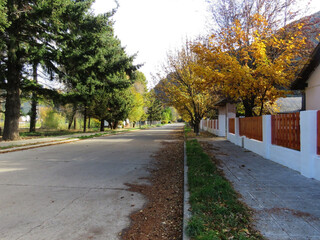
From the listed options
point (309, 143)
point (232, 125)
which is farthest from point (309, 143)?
point (232, 125)

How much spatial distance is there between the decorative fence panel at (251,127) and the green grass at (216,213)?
538cm

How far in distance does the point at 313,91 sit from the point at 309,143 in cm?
601

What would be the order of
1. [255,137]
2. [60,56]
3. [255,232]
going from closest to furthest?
[255,232]
[255,137]
[60,56]

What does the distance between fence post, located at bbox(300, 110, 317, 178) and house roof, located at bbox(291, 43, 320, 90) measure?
4.74 m

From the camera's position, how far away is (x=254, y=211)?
3879 millimetres

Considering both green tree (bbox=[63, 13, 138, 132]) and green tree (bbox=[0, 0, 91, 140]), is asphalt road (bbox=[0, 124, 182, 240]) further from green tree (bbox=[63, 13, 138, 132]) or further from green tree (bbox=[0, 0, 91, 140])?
green tree (bbox=[63, 13, 138, 132])

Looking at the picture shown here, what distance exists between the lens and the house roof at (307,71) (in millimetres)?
9567

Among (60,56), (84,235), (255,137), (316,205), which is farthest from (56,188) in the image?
(60,56)

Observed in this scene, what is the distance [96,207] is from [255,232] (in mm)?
2787

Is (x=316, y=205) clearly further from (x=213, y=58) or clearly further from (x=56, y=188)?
(x=213, y=58)

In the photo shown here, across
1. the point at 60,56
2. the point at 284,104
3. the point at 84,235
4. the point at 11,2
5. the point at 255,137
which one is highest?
the point at 11,2

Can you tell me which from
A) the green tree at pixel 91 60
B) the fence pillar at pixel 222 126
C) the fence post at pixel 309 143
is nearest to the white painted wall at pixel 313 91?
the fence post at pixel 309 143

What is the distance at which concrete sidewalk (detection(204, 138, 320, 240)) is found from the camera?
127 inches

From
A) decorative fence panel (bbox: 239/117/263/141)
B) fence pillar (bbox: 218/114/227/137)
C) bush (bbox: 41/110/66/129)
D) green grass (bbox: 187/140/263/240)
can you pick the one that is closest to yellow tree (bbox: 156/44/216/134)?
fence pillar (bbox: 218/114/227/137)
